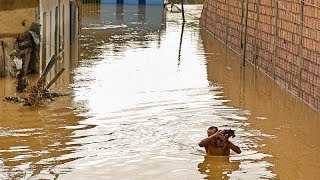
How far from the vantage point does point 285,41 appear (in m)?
18.3

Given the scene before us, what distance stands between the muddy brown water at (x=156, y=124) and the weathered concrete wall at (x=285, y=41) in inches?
15.6

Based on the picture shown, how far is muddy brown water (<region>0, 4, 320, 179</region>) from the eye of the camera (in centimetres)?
1041

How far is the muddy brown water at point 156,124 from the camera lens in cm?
1041

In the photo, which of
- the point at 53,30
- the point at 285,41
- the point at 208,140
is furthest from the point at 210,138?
the point at 53,30

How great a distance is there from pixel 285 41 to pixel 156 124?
6106mm

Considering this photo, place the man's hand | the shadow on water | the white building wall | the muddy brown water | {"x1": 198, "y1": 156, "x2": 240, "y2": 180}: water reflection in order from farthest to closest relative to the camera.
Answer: the white building wall < the shadow on water < the man's hand < the muddy brown water < {"x1": 198, "y1": 156, "x2": 240, "y2": 180}: water reflection

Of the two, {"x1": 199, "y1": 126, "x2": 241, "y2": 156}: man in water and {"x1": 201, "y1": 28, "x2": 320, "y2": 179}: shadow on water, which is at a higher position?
{"x1": 199, "y1": 126, "x2": 241, "y2": 156}: man in water

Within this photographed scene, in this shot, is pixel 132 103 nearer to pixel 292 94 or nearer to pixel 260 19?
pixel 292 94

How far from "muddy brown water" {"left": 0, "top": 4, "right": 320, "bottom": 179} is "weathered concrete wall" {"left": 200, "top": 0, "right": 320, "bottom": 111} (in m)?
0.39

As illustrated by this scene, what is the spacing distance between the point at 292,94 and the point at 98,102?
461cm

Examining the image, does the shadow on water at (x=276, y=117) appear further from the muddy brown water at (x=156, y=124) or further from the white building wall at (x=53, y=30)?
the white building wall at (x=53, y=30)

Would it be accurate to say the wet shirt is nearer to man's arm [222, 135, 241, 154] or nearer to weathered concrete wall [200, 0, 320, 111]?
man's arm [222, 135, 241, 154]

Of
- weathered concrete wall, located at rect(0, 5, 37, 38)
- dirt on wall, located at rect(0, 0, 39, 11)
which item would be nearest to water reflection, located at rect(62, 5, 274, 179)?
weathered concrete wall, located at rect(0, 5, 37, 38)

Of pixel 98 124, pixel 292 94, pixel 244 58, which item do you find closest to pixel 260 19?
pixel 244 58
